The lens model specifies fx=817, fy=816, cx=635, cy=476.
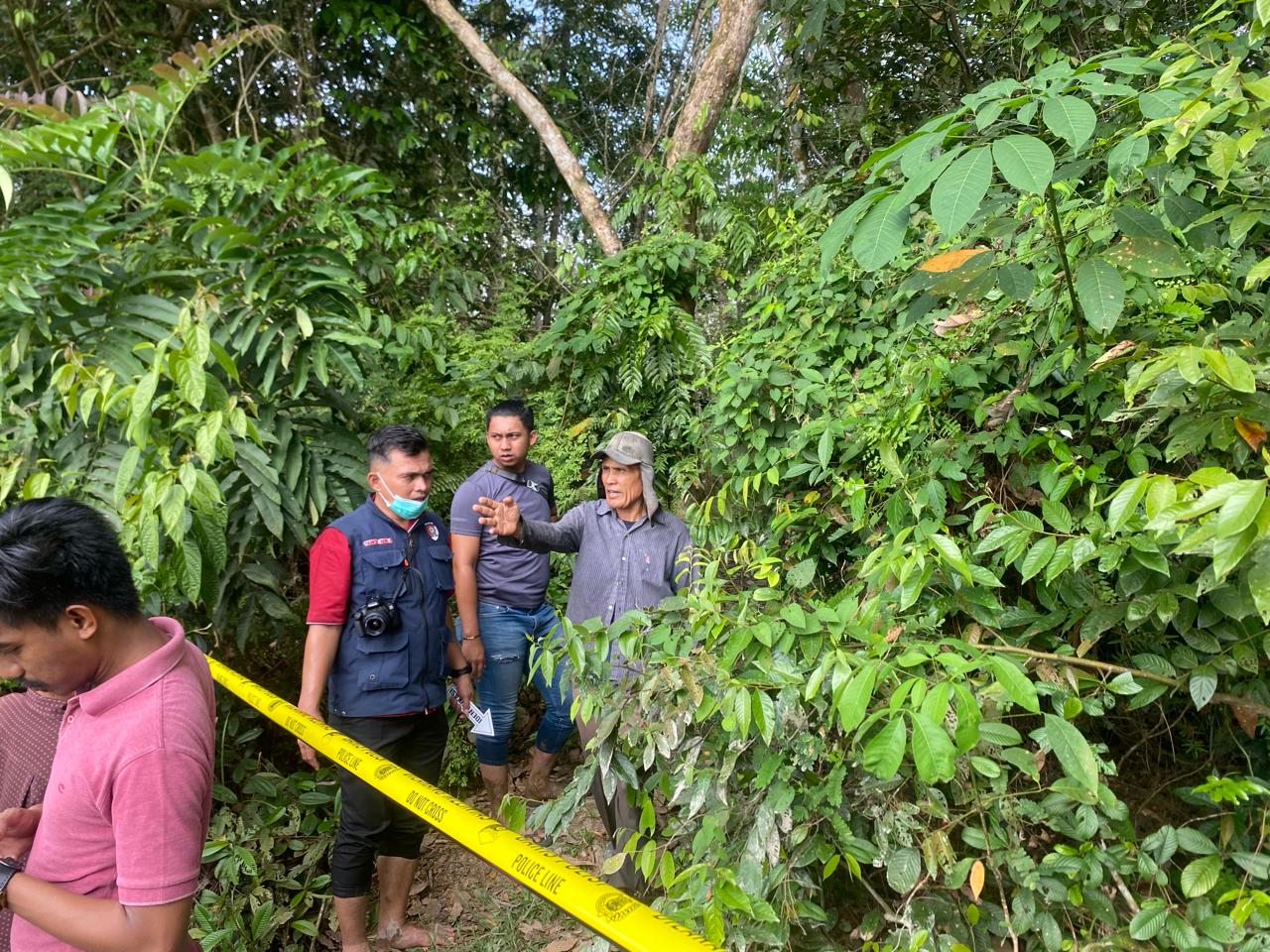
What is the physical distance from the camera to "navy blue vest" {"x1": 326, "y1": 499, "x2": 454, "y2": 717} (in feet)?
9.42

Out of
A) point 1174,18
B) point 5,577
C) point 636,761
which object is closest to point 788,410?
point 636,761

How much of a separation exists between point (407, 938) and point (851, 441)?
2.52 meters

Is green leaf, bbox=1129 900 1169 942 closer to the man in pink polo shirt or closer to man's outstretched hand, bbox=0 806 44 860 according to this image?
the man in pink polo shirt

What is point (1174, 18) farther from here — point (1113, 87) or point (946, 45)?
point (1113, 87)

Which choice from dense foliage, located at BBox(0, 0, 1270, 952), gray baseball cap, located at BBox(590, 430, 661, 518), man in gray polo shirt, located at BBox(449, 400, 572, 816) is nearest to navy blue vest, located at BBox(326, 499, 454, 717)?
dense foliage, located at BBox(0, 0, 1270, 952)

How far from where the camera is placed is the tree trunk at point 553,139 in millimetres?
6137

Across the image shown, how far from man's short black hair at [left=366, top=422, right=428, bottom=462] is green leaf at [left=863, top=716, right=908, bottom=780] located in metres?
2.03

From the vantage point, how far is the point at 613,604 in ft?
10.6

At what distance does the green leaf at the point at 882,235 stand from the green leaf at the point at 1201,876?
1.33 meters

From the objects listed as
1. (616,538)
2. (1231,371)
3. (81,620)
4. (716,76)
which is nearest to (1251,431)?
(1231,371)

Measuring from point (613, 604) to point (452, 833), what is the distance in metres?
1.35

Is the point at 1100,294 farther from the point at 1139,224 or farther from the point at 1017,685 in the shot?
the point at 1017,685

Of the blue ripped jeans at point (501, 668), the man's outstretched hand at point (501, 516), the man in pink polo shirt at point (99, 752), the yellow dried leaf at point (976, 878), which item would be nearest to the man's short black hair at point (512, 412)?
the man's outstretched hand at point (501, 516)

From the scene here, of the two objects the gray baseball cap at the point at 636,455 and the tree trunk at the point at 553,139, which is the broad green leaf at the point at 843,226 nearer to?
the gray baseball cap at the point at 636,455
